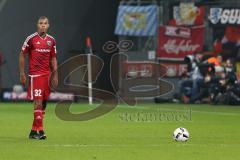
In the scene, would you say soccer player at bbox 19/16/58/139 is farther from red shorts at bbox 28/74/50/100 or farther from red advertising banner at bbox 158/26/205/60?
red advertising banner at bbox 158/26/205/60

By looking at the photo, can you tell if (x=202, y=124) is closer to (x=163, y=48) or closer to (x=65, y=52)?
(x=163, y=48)

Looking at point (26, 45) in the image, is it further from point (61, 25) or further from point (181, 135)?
point (61, 25)

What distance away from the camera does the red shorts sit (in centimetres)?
1666

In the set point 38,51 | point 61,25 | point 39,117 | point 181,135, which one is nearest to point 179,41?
point 61,25

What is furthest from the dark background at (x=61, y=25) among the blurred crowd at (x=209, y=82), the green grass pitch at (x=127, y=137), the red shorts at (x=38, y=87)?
the red shorts at (x=38, y=87)

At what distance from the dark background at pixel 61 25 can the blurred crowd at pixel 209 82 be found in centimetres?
510

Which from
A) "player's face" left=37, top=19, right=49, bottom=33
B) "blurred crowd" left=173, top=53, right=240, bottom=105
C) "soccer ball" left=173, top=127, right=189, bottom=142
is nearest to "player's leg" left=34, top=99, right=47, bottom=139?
"player's face" left=37, top=19, right=49, bottom=33

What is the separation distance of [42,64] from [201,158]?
5022mm

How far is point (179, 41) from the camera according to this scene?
35.1 meters

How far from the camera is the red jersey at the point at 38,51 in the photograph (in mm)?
16625

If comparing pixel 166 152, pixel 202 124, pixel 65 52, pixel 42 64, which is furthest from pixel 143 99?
pixel 166 152

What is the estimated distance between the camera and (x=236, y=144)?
51.0ft

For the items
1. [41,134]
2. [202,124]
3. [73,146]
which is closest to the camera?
[73,146]

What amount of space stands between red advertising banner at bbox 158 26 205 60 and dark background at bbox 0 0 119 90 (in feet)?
12.0
